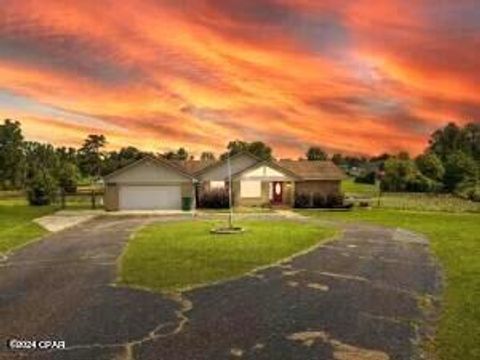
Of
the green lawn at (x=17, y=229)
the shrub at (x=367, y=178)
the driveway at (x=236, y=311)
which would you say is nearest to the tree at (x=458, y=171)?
the shrub at (x=367, y=178)

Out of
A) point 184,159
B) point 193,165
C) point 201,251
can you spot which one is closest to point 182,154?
point 184,159

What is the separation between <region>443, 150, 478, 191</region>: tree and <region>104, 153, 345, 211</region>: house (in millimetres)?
41510

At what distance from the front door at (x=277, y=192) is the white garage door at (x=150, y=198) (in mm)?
9682

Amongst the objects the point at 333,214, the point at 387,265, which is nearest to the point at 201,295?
the point at 387,265

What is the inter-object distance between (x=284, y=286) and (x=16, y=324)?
7.54 m

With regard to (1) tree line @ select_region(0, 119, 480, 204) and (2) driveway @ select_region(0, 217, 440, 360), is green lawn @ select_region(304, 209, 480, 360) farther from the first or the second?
(1) tree line @ select_region(0, 119, 480, 204)

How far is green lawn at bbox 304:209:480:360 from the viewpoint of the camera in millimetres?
12513

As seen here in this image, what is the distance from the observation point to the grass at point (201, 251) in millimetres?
19703

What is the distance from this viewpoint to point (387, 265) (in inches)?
904

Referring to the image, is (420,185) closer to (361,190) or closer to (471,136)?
(361,190)

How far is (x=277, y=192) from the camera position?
63.3m

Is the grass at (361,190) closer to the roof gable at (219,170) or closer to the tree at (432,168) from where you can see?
the tree at (432,168)

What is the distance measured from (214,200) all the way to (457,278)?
4119cm

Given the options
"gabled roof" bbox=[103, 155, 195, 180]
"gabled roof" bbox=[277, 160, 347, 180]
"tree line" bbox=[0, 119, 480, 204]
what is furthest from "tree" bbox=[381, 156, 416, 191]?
"gabled roof" bbox=[103, 155, 195, 180]
